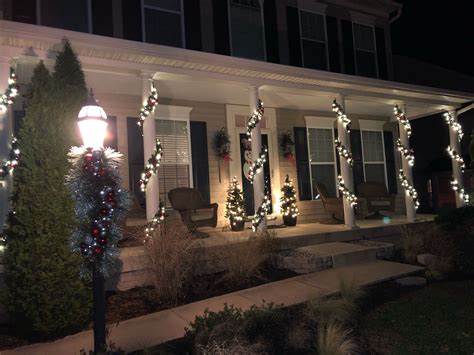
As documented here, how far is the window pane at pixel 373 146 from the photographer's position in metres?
12.0

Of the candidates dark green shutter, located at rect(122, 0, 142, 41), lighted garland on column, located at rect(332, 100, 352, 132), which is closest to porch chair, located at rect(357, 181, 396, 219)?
lighted garland on column, located at rect(332, 100, 352, 132)

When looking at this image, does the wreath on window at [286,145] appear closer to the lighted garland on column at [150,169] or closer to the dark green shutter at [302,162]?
the dark green shutter at [302,162]

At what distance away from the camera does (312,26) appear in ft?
35.0

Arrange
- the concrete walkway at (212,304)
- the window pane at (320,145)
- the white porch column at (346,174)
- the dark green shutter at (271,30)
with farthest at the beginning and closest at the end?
the window pane at (320,145), the dark green shutter at (271,30), the white porch column at (346,174), the concrete walkway at (212,304)

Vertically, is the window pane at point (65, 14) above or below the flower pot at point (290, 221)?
above

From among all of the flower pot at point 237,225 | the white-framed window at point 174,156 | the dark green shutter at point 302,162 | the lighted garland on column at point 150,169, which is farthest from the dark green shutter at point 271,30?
the lighted garland on column at point 150,169

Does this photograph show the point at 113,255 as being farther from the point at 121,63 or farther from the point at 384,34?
the point at 384,34

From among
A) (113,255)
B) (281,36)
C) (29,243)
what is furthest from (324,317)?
(281,36)

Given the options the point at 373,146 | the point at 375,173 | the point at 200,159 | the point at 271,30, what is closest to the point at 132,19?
the point at 200,159

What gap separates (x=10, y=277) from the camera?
434 centimetres

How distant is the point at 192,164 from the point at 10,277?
204 inches

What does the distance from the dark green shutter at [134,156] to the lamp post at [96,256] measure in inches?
194

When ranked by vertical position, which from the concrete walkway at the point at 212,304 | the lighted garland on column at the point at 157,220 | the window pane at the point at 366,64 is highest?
the window pane at the point at 366,64

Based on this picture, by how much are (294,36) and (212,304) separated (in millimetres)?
7697
